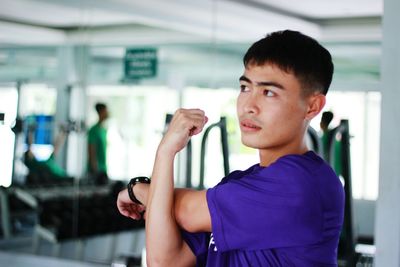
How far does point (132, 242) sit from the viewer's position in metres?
6.04

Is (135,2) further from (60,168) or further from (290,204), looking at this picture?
(290,204)

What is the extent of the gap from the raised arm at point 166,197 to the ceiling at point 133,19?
4.49 metres

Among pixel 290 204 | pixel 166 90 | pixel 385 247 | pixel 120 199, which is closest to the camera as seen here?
pixel 290 204

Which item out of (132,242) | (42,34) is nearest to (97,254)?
(132,242)

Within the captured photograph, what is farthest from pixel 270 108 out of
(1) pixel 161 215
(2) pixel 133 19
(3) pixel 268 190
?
(2) pixel 133 19

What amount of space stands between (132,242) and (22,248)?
933mm

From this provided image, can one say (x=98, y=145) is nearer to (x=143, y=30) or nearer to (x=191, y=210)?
(x=143, y=30)

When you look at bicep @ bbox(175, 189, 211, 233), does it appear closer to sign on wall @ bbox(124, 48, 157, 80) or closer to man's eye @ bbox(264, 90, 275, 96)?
man's eye @ bbox(264, 90, 275, 96)

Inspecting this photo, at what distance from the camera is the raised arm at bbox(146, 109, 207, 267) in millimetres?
1290

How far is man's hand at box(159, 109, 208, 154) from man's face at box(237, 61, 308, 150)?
0.28 ft

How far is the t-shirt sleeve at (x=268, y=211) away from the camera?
49.1 inches

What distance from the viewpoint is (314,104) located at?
1.37 m

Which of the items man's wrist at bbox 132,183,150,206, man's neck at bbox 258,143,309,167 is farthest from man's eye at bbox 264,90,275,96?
man's wrist at bbox 132,183,150,206

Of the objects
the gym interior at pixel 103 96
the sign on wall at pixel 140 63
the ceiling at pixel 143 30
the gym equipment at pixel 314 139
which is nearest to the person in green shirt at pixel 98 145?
the gym interior at pixel 103 96
